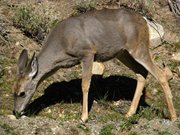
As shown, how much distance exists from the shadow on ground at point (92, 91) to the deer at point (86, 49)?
0.80m

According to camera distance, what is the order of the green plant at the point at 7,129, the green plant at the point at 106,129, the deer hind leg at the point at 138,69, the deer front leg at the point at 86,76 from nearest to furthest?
the green plant at the point at 7,129 → the green plant at the point at 106,129 → the deer front leg at the point at 86,76 → the deer hind leg at the point at 138,69

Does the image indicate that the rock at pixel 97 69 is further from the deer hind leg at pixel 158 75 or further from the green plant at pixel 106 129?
the green plant at pixel 106 129

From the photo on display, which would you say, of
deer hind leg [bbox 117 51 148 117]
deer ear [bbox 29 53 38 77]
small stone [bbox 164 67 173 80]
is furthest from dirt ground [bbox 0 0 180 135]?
deer ear [bbox 29 53 38 77]

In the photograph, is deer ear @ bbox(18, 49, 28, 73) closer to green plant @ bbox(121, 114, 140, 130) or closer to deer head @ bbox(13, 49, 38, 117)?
deer head @ bbox(13, 49, 38, 117)

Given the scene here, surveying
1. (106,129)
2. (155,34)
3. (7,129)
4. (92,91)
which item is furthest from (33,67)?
(155,34)

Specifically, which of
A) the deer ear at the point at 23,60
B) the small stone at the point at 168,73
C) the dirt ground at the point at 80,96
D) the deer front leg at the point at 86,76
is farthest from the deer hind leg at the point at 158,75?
the deer ear at the point at 23,60

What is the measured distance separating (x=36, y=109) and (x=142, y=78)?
2275mm

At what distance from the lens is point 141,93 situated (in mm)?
11289

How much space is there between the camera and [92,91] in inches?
470

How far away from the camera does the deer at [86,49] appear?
10.2 meters

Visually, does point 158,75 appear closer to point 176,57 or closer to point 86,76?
point 86,76

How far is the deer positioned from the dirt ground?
45 cm

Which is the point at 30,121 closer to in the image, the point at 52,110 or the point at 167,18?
the point at 52,110

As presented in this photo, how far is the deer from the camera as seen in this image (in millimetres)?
10211
